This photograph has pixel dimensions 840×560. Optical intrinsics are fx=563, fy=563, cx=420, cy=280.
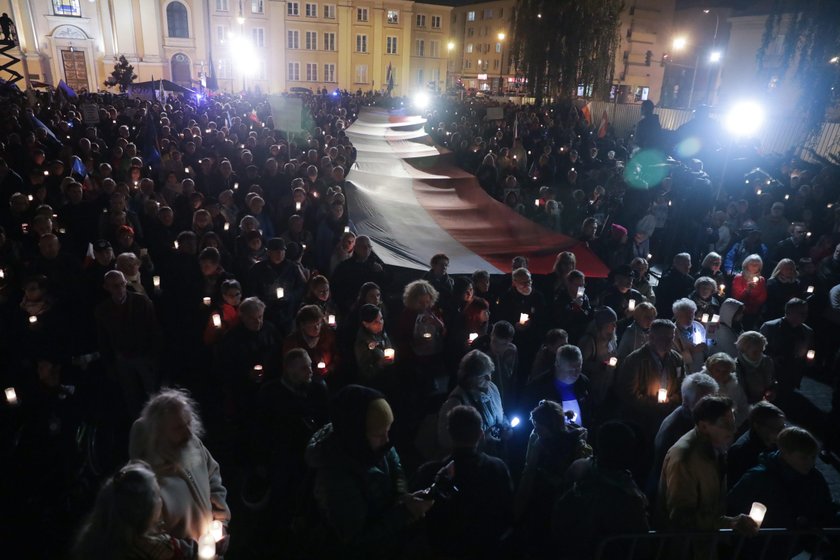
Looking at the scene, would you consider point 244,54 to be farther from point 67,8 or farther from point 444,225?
point 444,225

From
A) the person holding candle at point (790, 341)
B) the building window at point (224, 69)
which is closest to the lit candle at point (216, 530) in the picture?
the person holding candle at point (790, 341)

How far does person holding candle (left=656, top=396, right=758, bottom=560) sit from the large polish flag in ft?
15.7

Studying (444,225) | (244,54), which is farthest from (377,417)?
(244,54)

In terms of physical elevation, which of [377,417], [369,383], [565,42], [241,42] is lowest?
[369,383]

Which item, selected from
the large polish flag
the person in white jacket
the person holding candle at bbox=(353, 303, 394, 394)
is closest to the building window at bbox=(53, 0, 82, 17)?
the large polish flag

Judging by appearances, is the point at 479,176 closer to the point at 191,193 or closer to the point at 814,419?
the point at 191,193

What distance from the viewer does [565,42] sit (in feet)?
96.2

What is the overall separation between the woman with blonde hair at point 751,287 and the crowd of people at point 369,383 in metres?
0.03

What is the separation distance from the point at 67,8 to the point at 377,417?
6460 cm

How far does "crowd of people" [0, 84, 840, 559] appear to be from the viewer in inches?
118

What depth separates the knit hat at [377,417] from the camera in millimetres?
2908

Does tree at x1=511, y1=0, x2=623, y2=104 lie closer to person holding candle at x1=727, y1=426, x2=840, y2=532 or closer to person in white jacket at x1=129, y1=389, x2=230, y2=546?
person holding candle at x1=727, y1=426, x2=840, y2=532

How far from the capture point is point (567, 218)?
36.9 feet

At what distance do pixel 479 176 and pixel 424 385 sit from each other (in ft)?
29.3
